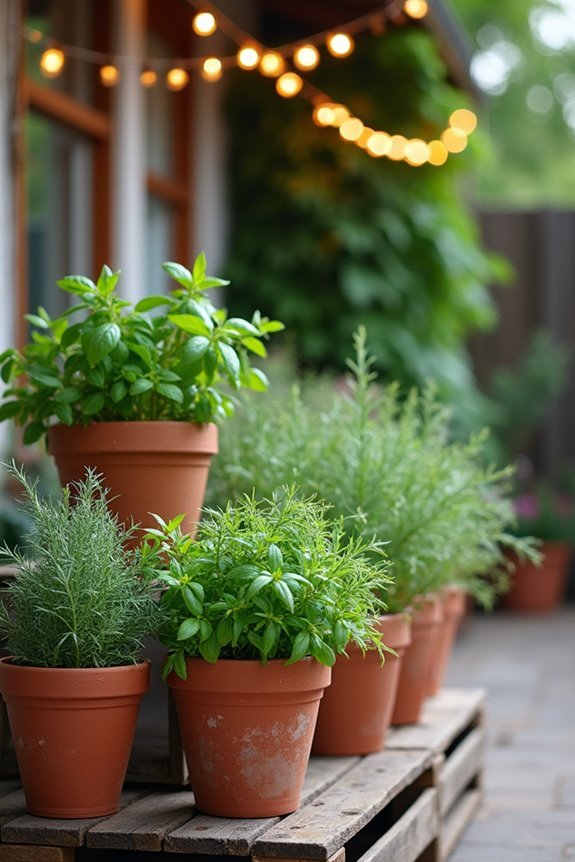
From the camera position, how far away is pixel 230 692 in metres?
2.12

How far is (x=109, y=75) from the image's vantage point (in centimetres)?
479

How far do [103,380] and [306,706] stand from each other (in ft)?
2.24

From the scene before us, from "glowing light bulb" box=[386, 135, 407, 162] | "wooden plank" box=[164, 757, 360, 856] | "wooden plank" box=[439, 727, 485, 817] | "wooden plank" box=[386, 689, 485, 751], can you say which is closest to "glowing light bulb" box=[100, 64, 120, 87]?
"glowing light bulb" box=[386, 135, 407, 162]

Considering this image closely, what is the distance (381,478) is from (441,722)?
27.0 inches

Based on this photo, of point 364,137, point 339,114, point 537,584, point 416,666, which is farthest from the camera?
point 537,584

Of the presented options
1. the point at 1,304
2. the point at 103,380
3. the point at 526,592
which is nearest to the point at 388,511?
the point at 103,380

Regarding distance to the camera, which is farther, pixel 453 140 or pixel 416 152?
pixel 453 140

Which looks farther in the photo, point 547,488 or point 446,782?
point 547,488

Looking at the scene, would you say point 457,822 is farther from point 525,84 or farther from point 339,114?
point 525,84

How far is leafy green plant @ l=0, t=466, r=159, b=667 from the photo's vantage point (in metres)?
2.11

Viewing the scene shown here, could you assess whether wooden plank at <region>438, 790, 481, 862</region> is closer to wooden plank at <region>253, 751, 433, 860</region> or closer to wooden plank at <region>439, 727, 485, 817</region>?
wooden plank at <region>439, 727, 485, 817</region>

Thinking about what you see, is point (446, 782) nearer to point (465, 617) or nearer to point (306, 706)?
point (306, 706)

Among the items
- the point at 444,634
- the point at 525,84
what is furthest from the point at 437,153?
the point at 525,84

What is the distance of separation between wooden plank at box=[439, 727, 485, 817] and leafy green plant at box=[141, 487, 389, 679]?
A: 2.69ft
